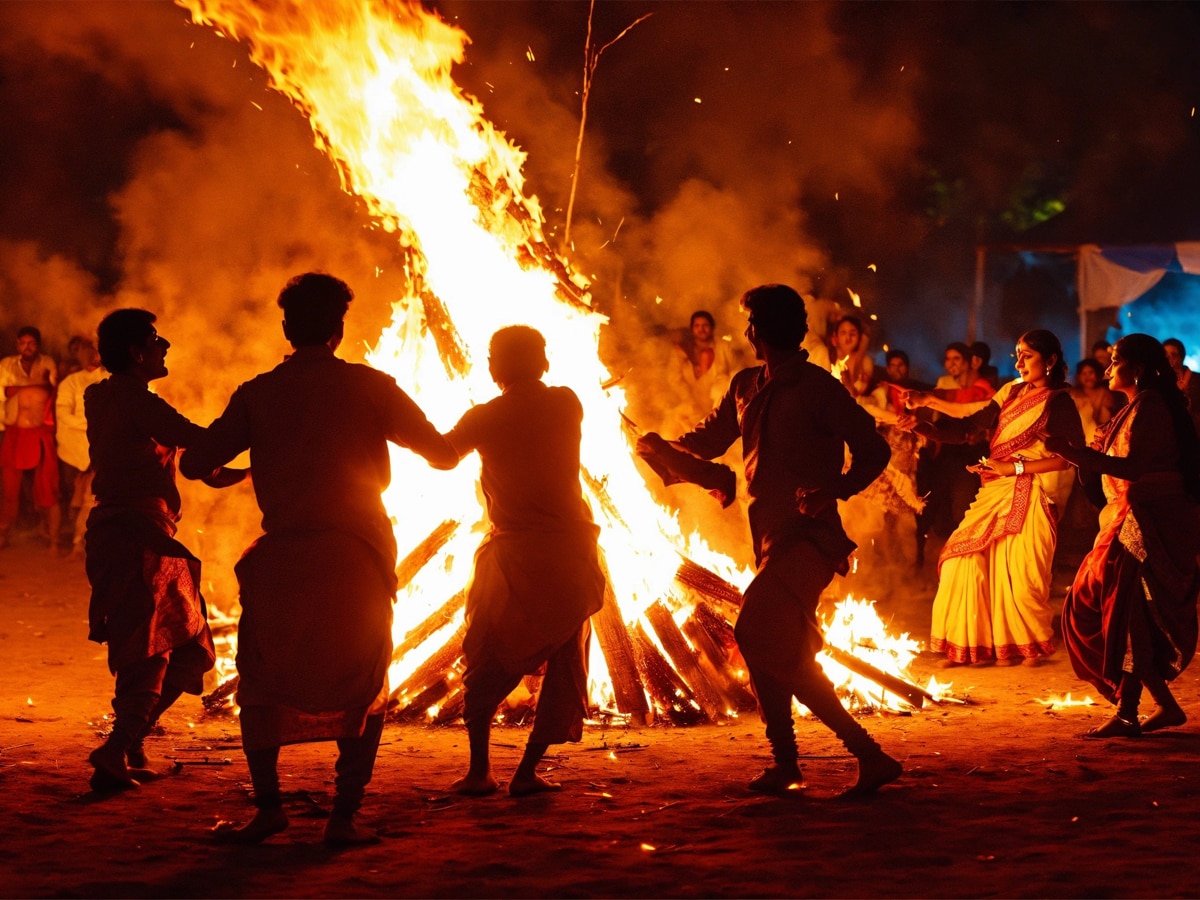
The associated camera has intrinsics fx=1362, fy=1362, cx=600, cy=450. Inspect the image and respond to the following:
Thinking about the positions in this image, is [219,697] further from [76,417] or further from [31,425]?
[31,425]

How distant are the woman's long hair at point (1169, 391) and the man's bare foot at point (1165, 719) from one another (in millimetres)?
940

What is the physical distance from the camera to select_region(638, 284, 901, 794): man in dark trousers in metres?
4.82

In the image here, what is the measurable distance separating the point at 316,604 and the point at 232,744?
208 cm

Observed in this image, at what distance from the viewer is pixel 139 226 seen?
11336mm

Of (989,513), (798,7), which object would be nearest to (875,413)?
(989,513)

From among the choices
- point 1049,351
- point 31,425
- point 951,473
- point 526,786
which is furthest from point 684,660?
point 31,425

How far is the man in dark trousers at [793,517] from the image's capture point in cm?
482

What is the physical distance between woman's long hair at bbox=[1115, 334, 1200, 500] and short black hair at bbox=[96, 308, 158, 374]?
13.6ft

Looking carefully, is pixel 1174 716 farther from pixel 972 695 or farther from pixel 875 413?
pixel 875 413

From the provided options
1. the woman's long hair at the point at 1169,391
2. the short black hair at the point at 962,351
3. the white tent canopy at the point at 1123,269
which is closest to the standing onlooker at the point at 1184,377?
the short black hair at the point at 962,351

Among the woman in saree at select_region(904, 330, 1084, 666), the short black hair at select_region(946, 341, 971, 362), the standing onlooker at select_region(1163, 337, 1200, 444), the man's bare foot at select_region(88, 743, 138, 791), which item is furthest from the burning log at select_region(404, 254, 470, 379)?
the standing onlooker at select_region(1163, 337, 1200, 444)

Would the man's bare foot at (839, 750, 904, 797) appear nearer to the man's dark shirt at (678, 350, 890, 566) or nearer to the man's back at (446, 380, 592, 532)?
the man's dark shirt at (678, 350, 890, 566)

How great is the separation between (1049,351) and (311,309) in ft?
14.6

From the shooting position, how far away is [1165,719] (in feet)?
19.6
